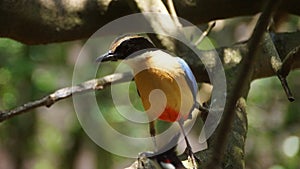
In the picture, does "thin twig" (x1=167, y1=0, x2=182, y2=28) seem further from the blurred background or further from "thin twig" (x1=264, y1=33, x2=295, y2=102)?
the blurred background

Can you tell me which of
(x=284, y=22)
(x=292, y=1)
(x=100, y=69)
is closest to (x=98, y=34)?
(x=292, y=1)

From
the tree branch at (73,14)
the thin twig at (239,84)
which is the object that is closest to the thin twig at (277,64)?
the tree branch at (73,14)

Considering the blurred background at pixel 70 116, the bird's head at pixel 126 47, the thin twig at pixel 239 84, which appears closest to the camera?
the thin twig at pixel 239 84

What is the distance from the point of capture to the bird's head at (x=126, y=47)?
4.67ft

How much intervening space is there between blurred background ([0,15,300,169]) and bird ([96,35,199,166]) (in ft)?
2.50

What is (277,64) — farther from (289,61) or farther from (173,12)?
(173,12)

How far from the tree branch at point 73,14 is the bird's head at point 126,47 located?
27 cm

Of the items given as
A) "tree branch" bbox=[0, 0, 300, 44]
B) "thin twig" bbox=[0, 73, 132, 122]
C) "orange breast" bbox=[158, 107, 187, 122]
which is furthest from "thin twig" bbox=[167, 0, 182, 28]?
"orange breast" bbox=[158, 107, 187, 122]

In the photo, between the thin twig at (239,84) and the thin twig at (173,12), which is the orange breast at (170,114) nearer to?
the thin twig at (173,12)

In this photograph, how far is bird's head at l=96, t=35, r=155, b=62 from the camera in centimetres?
142

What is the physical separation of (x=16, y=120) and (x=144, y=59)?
134cm

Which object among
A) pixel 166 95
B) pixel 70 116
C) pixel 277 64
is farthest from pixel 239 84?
pixel 70 116

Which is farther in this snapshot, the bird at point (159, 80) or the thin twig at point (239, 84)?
the bird at point (159, 80)

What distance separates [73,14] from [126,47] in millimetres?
309
